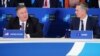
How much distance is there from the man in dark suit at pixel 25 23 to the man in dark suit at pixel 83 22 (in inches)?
21.1

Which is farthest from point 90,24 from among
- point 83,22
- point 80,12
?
point 80,12

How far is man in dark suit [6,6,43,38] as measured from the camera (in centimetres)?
410

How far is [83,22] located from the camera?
166 inches

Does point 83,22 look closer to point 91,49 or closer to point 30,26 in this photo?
point 30,26

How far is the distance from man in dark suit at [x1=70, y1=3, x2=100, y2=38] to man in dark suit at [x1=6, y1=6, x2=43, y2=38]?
535mm

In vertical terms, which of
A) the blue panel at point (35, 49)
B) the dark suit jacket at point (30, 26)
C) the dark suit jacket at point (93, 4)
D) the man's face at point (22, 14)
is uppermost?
the dark suit jacket at point (93, 4)

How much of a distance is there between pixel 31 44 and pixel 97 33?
1677 millimetres

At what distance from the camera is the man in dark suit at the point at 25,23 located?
13.5 feet

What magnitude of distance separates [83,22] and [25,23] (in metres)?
0.82

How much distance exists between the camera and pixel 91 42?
270cm

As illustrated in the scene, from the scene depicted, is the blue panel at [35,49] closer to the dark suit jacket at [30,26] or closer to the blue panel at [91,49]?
the blue panel at [91,49]

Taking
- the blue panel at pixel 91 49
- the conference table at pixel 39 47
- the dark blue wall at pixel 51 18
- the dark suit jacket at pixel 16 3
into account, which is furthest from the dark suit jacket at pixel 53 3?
the blue panel at pixel 91 49

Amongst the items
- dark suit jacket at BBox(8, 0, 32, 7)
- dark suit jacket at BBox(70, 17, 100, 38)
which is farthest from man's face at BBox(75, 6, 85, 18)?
dark suit jacket at BBox(8, 0, 32, 7)

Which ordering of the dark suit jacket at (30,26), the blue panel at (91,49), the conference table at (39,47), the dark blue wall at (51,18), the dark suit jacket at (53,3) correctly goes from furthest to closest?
the dark suit jacket at (53,3), the dark blue wall at (51,18), the dark suit jacket at (30,26), the conference table at (39,47), the blue panel at (91,49)
